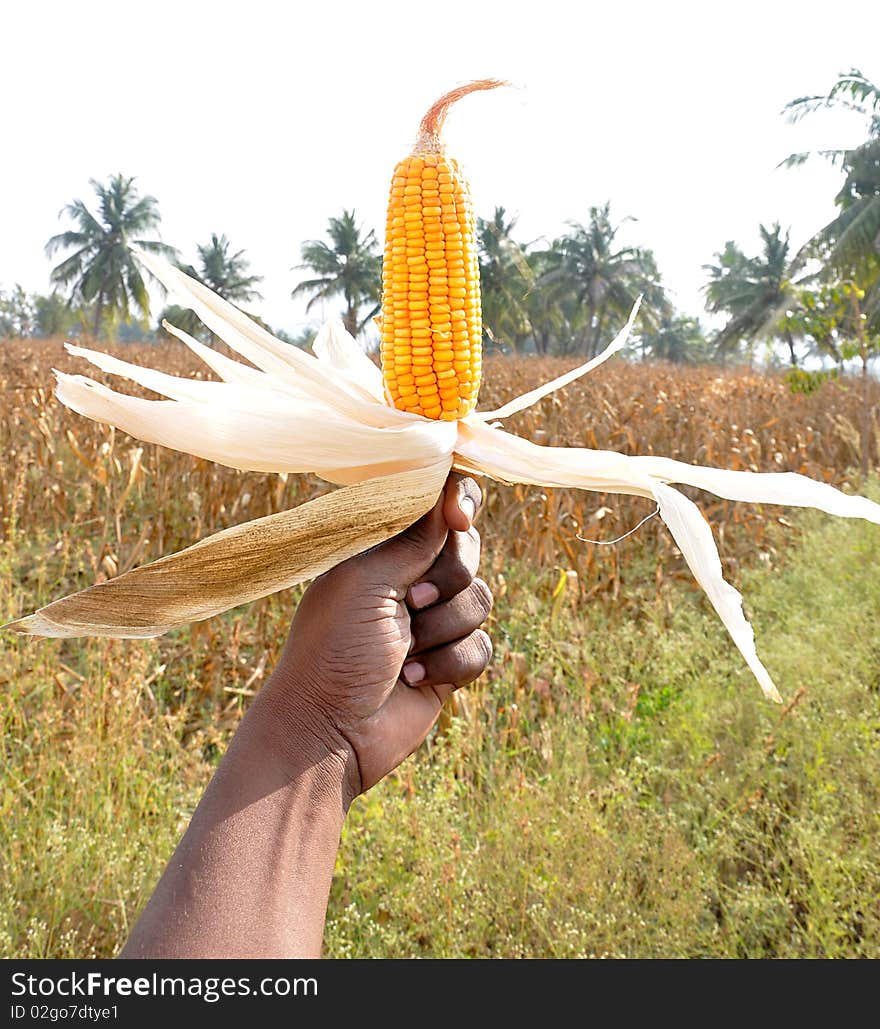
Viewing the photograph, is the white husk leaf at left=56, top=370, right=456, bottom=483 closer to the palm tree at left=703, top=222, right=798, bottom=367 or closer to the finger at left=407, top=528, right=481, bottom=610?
the finger at left=407, top=528, right=481, bottom=610

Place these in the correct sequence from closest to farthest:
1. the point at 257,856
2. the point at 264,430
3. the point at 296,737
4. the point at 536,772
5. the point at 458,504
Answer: the point at 257,856 < the point at 296,737 < the point at 264,430 < the point at 458,504 < the point at 536,772

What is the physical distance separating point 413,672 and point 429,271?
76 centimetres

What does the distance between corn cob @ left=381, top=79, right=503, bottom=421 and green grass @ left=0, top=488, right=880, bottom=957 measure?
4.93 ft

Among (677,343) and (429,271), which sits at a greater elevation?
(677,343)

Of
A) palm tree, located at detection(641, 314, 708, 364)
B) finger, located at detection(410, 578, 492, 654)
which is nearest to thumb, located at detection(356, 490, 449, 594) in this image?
finger, located at detection(410, 578, 492, 654)

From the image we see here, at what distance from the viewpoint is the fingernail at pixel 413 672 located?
5.39ft

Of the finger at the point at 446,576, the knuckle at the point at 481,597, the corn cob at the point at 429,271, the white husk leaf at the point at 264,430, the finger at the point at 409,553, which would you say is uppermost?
→ the corn cob at the point at 429,271

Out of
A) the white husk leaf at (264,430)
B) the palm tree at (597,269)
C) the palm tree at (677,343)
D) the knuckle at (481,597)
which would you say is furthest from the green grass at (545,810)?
the palm tree at (677,343)

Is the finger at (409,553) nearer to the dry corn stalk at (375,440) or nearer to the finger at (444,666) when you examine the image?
the dry corn stalk at (375,440)

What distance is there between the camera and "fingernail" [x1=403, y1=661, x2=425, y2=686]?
1.64m

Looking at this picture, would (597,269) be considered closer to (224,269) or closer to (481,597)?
(224,269)

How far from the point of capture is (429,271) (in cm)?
147

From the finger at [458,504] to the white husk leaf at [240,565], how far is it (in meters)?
0.12

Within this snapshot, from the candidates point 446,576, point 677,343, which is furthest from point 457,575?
point 677,343
